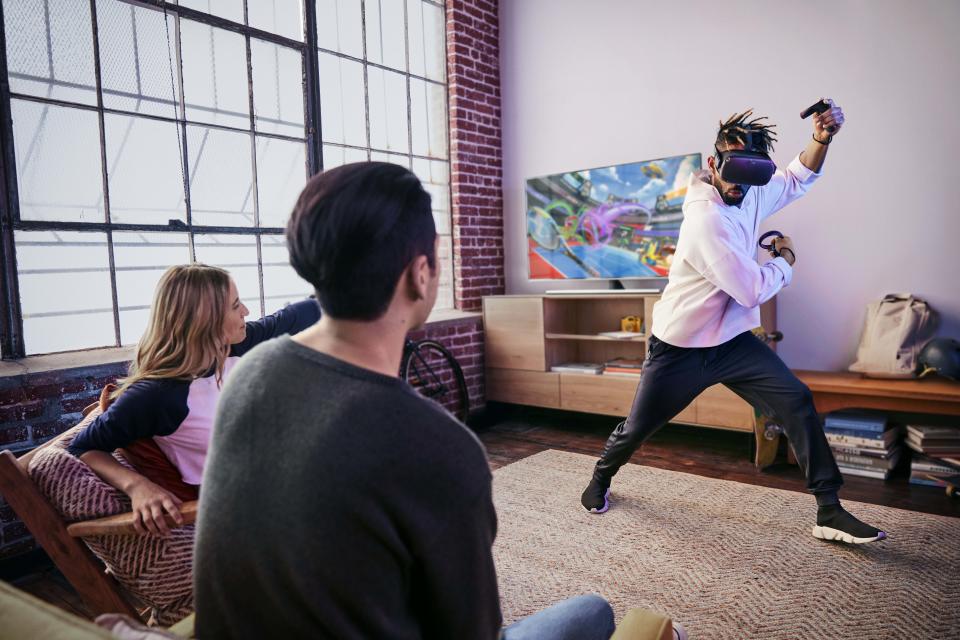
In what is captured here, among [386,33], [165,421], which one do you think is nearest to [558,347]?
[386,33]

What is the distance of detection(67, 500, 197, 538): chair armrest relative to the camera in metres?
1.29

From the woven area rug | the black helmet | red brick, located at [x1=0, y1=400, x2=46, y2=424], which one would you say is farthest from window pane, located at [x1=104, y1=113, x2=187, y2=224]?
the black helmet

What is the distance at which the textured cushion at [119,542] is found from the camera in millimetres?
1328

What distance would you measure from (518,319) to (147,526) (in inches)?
127

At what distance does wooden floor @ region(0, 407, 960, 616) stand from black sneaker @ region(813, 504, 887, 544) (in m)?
0.59

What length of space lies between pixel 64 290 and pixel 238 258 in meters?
0.88

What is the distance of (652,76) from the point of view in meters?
4.16

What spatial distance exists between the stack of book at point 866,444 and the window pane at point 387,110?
10.5 feet

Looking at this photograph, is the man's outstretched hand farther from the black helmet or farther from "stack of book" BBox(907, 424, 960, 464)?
"stack of book" BBox(907, 424, 960, 464)

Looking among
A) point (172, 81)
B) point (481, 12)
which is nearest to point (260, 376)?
point (172, 81)

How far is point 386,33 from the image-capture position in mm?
4363

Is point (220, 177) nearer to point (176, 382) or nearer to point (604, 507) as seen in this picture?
point (176, 382)

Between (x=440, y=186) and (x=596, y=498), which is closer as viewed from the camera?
(x=596, y=498)

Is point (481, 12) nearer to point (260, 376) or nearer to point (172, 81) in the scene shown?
point (172, 81)
